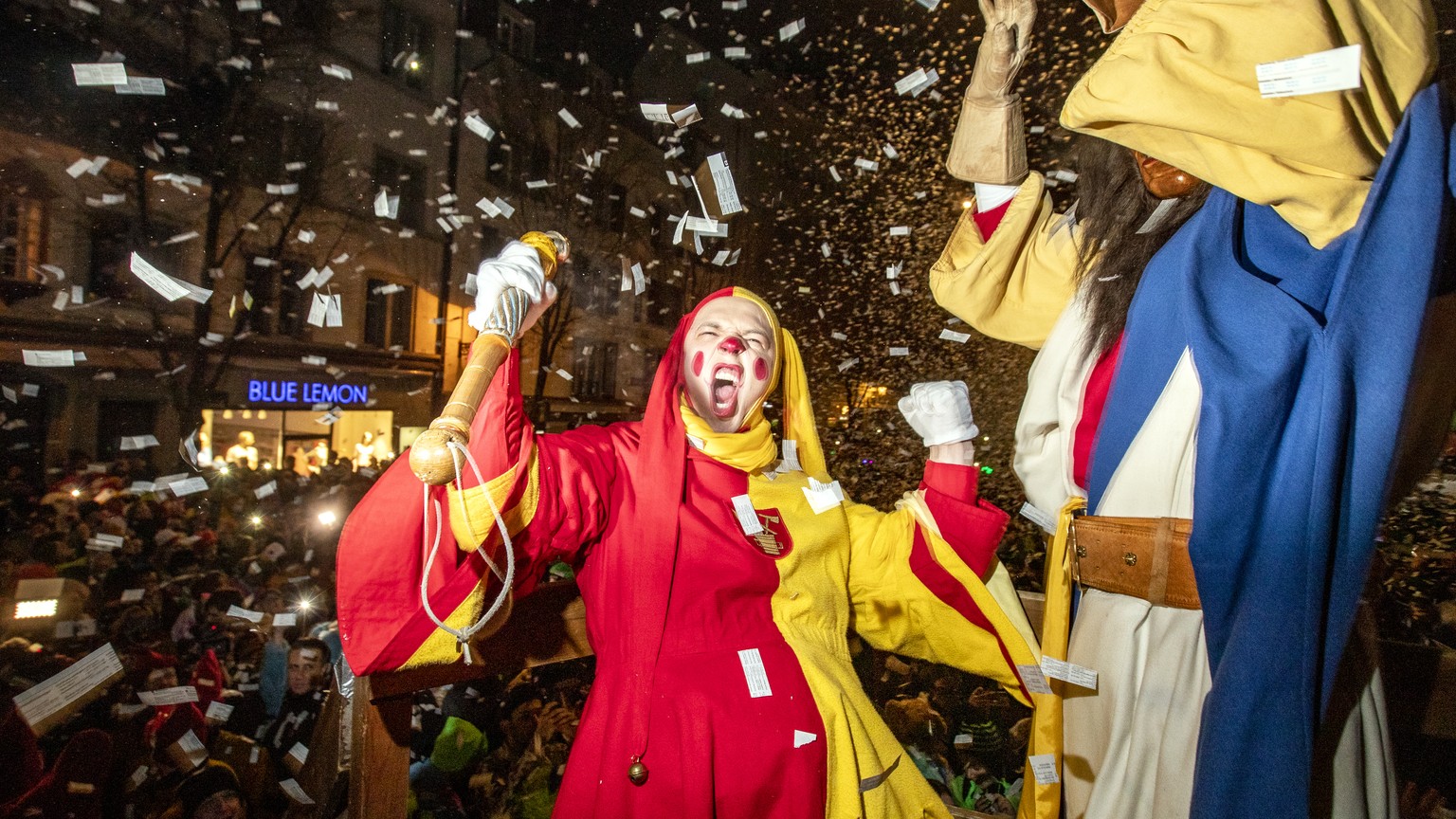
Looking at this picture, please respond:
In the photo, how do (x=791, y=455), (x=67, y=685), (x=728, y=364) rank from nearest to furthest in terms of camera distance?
(x=728, y=364) < (x=791, y=455) < (x=67, y=685)

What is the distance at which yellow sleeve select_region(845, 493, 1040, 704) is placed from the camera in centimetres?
210

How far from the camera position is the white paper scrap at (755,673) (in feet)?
6.13

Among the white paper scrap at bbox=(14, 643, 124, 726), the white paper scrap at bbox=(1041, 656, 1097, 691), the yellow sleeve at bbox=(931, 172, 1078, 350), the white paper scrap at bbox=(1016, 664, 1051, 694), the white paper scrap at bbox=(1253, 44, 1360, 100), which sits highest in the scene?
the white paper scrap at bbox=(1253, 44, 1360, 100)

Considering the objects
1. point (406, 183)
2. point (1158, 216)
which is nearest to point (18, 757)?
point (1158, 216)

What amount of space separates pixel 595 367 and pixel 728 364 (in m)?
8.94

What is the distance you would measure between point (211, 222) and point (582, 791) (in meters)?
10.7

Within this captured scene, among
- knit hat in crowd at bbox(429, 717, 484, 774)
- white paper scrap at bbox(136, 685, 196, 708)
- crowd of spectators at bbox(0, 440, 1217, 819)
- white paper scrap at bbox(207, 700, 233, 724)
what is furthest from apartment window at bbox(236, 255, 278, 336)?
knit hat in crowd at bbox(429, 717, 484, 774)

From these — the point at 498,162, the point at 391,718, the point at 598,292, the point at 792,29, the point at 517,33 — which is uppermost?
the point at 517,33

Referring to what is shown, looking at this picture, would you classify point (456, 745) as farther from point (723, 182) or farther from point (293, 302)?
point (293, 302)

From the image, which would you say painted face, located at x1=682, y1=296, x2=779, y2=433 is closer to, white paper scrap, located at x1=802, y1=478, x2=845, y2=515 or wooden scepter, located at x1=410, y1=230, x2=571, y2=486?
white paper scrap, located at x1=802, y1=478, x2=845, y2=515

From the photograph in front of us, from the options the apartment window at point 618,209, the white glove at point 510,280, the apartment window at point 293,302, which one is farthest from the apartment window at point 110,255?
the white glove at point 510,280

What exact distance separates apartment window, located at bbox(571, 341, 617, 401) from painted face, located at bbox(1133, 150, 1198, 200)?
31.5 ft

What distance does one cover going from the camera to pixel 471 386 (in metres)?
1.43

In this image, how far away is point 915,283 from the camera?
490 centimetres
